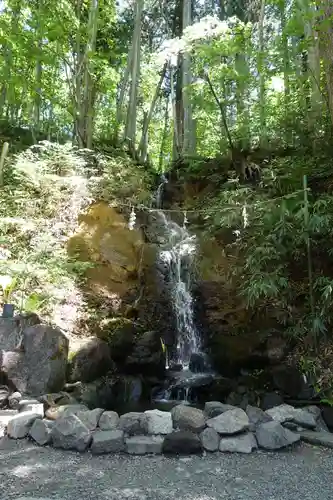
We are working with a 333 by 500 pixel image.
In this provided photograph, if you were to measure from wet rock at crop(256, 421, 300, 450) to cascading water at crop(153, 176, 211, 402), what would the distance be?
7.55 ft

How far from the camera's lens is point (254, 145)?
33.5 feet

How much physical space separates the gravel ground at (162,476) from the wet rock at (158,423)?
13.7 inches

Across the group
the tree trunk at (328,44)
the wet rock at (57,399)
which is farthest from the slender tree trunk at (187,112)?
the wet rock at (57,399)

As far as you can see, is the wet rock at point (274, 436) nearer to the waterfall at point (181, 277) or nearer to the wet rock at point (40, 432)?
the wet rock at point (40, 432)

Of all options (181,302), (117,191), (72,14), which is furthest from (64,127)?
(181,302)

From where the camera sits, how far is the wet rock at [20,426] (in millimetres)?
3676

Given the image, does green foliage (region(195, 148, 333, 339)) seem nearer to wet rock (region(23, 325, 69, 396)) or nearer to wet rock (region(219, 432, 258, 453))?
wet rock (region(219, 432, 258, 453))

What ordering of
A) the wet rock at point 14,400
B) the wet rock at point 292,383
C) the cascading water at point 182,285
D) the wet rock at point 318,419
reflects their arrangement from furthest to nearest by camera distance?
the cascading water at point 182,285 → the wet rock at point 292,383 → the wet rock at point 14,400 → the wet rock at point 318,419

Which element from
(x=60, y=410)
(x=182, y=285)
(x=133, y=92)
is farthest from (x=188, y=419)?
(x=133, y=92)

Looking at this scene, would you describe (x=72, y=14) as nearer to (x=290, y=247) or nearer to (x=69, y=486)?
(x=290, y=247)

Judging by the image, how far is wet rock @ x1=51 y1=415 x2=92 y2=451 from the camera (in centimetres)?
345

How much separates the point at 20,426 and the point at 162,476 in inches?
58.6

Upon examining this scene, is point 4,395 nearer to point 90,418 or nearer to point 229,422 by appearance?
point 90,418

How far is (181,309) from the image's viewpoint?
7.50m
